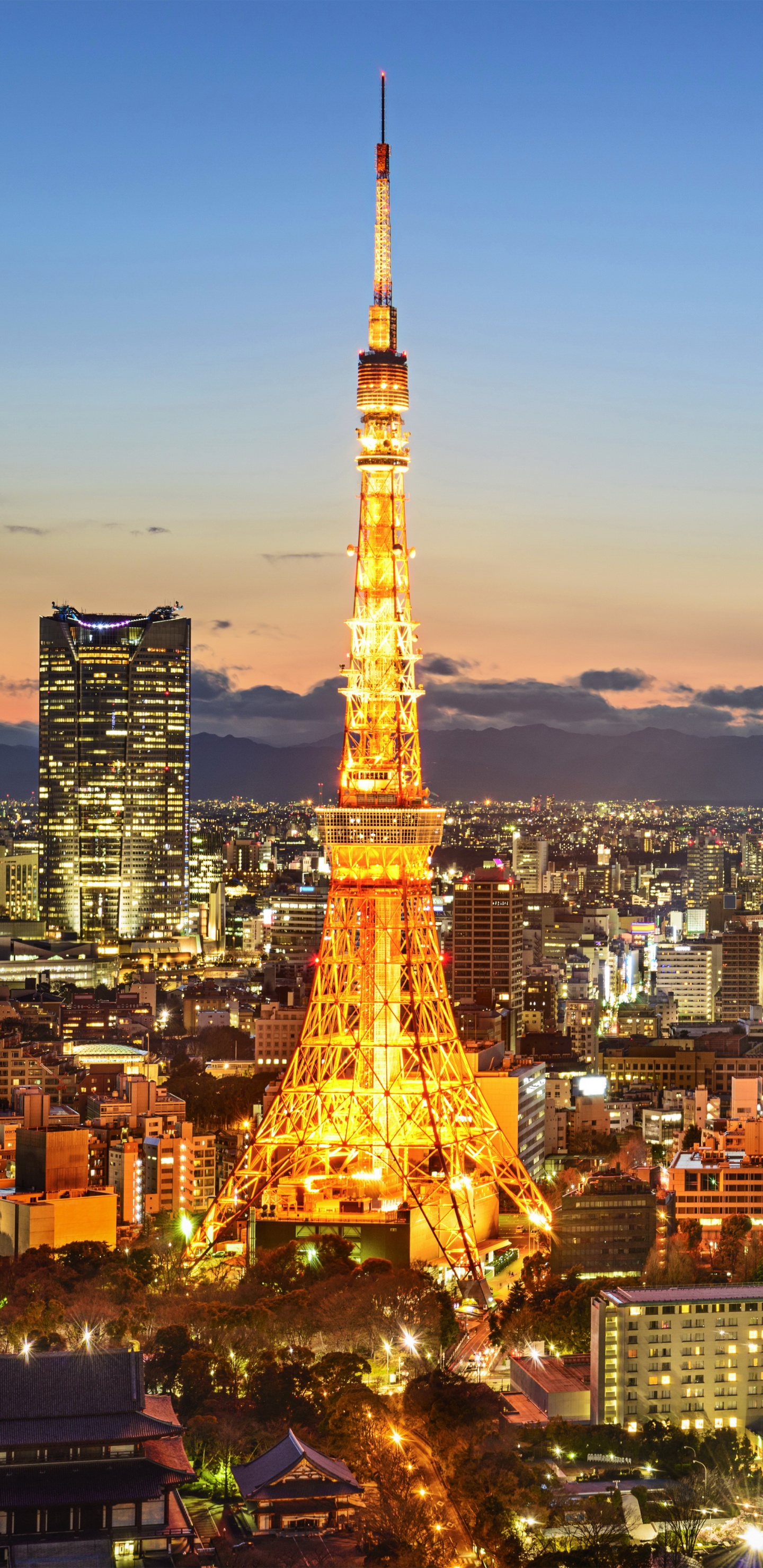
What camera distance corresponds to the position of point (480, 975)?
58.7 metres

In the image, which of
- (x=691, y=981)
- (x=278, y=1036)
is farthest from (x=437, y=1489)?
(x=691, y=981)

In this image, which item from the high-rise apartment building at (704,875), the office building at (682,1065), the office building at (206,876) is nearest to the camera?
the office building at (682,1065)

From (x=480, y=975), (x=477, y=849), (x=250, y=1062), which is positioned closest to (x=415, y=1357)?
(x=250, y=1062)

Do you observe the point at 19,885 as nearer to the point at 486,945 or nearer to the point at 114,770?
the point at 114,770

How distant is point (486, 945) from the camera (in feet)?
194

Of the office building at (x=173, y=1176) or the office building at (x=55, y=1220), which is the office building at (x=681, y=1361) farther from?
the office building at (x=173, y=1176)

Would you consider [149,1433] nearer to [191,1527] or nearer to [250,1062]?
[191,1527]

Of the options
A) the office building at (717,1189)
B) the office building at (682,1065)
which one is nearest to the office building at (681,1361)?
the office building at (717,1189)

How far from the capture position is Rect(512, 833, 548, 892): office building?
100875 mm

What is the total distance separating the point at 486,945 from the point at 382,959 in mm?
24999

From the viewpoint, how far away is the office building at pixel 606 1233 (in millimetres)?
31844

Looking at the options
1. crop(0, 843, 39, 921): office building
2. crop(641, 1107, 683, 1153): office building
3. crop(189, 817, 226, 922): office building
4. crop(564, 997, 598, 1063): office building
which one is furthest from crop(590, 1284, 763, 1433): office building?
crop(0, 843, 39, 921): office building

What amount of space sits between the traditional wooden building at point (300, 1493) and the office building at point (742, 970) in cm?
5053

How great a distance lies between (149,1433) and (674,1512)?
180 inches
